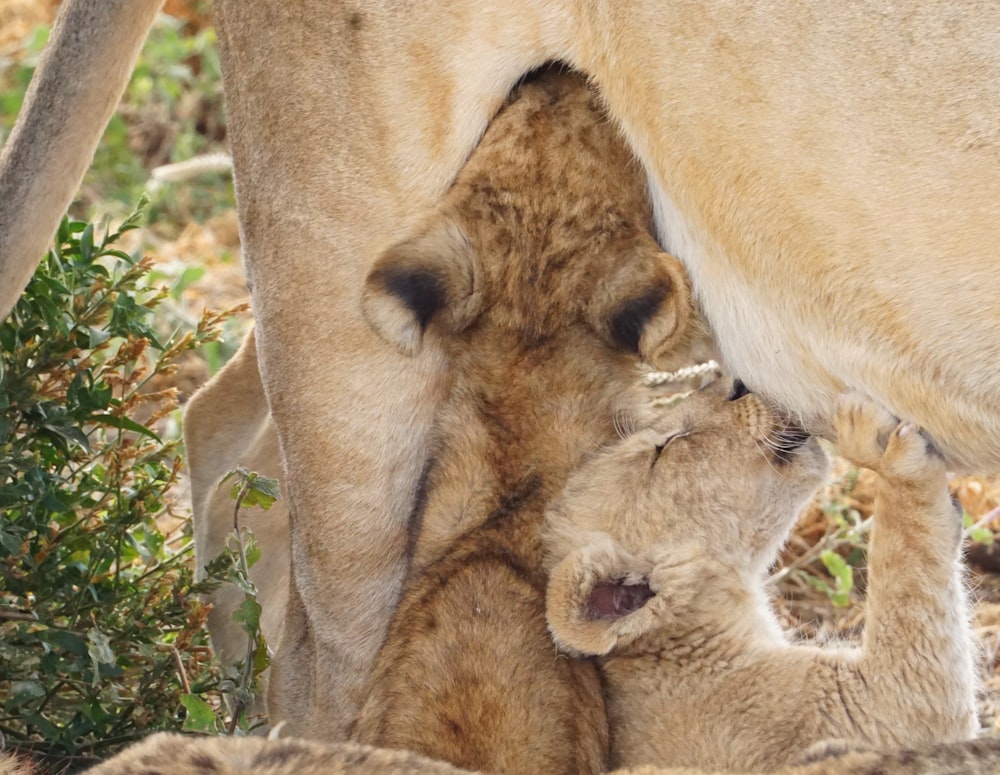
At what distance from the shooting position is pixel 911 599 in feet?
11.6

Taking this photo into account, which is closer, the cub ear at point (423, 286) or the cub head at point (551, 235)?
the cub ear at point (423, 286)

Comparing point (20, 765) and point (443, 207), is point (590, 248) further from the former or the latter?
point (20, 765)

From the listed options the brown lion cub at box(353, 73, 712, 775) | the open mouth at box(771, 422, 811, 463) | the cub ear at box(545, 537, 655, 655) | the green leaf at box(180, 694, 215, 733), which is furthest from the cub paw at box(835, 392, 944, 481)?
the green leaf at box(180, 694, 215, 733)

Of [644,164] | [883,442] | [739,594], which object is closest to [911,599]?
[883,442]

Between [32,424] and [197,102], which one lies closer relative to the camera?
[32,424]

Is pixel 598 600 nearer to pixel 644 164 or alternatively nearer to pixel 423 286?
pixel 423 286

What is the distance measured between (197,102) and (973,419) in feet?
19.1

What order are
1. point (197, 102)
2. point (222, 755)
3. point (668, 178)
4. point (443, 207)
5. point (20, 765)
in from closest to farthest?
point (222, 755) → point (20, 765) → point (668, 178) → point (443, 207) → point (197, 102)

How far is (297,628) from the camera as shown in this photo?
158 inches

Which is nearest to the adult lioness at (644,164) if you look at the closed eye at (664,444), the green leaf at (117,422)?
the closed eye at (664,444)

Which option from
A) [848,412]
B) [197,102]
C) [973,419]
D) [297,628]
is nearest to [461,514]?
[297,628]

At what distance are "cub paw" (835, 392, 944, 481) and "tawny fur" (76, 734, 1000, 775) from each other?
64 centimetres

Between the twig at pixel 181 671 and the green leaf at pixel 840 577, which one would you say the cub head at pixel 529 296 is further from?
the green leaf at pixel 840 577

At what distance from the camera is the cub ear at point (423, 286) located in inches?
147
